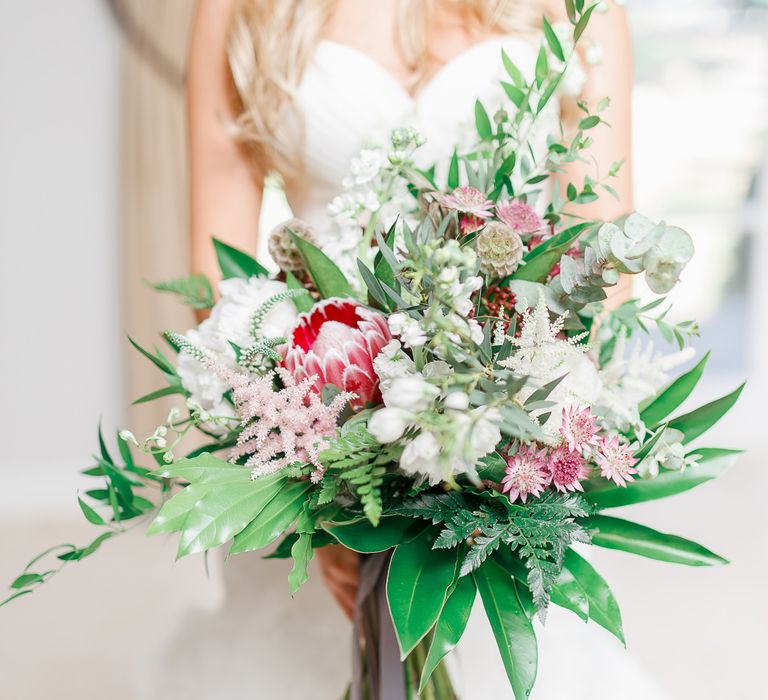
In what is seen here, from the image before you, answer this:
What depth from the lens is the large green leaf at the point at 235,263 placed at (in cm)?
69

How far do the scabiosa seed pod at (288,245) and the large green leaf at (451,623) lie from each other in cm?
27

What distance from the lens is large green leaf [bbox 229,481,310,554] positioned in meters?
0.47

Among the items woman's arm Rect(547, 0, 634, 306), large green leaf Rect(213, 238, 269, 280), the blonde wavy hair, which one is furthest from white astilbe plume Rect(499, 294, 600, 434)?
the blonde wavy hair

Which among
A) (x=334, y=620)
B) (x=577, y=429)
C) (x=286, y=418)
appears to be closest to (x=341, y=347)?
(x=286, y=418)

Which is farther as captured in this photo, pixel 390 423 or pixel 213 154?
pixel 213 154

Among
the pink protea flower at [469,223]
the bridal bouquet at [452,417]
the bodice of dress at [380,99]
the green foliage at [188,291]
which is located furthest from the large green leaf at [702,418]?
the bodice of dress at [380,99]

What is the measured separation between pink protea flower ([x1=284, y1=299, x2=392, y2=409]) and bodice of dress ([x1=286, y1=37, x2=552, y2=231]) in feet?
1.84

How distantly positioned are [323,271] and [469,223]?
121 millimetres

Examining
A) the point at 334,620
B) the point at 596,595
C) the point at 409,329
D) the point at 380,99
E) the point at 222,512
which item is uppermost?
the point at 380,99

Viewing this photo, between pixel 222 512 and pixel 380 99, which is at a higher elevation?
pixel 380 99

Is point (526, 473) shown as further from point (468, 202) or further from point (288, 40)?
point (288, 40)

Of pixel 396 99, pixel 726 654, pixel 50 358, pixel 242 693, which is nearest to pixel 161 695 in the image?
pixel 242 693

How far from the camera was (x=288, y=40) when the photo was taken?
3.53 feet

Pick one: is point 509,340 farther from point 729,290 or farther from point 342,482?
point 729,290
